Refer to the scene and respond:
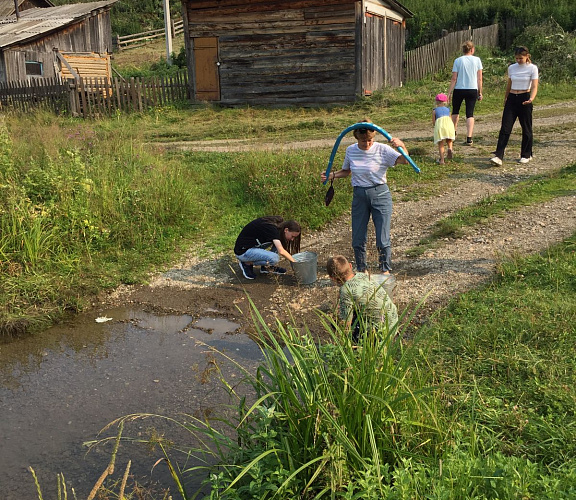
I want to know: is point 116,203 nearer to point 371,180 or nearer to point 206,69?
point 371,180

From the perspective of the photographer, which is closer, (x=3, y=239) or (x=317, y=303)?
(x=317, y=303)

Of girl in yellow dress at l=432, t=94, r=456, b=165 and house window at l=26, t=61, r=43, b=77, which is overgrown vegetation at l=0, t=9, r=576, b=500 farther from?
house window at l=26, t=61, r=43, b=77

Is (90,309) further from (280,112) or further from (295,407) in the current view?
(280,112)

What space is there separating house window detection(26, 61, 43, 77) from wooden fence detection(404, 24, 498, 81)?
615 inches

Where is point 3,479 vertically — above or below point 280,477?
below

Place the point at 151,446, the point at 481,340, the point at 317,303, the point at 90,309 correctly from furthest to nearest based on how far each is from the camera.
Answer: the point at 90,309 < the point at 317,303 < the point at 481,340 < the point at 151,446

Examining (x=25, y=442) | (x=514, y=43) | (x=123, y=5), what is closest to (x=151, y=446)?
(x=25, y=442)

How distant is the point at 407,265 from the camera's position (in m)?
6.98

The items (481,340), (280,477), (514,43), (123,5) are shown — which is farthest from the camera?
(123,5)

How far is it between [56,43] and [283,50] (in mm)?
12976

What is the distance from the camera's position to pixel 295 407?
11.2ft

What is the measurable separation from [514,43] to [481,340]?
23656 millimetres

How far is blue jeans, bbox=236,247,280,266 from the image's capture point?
22.5 feet

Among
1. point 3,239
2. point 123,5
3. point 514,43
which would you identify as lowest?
point 3,239
